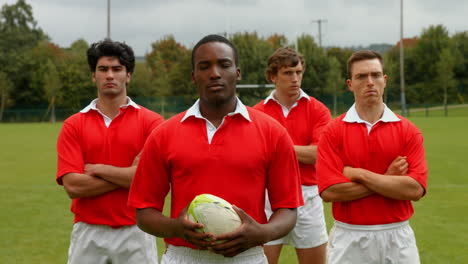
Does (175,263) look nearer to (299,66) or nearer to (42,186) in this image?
(299,66)

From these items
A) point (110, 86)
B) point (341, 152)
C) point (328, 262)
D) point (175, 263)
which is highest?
point (110, 86)

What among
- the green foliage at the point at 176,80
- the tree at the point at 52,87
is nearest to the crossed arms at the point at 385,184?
the green foliage at the point at 176,80

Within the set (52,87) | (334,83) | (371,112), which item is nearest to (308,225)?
(371,112)

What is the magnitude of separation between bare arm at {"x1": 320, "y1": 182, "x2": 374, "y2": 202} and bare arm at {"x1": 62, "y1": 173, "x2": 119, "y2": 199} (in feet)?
5.79

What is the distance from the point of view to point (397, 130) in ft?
14.2

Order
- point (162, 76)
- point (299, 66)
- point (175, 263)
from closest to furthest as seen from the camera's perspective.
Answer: point (175, 263) → point (299, 66) → point (162, 76)

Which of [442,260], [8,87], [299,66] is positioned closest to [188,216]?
[299,66]

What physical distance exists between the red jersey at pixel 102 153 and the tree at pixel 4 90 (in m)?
62.6

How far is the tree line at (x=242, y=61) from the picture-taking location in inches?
2287

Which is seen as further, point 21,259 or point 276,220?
point 21,259

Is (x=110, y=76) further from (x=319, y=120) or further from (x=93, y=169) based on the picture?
(x=319, y=120)

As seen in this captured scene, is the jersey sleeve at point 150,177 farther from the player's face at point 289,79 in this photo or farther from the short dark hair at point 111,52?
the player's face at point 289,79

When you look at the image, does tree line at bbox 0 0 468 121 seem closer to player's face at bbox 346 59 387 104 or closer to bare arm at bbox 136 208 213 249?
player's face at bbox 346 59 387 104

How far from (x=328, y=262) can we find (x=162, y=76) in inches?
2239
